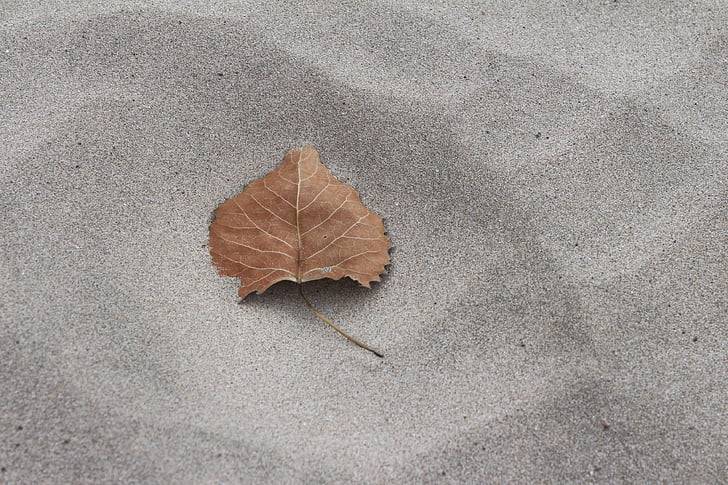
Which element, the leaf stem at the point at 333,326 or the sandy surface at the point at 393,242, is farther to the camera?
the leaf stem at the point at 333,326

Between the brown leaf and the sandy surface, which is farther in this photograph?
the brown leaf

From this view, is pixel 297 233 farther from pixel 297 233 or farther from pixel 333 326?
pixel 333 326

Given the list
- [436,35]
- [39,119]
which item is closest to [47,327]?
[39,119]

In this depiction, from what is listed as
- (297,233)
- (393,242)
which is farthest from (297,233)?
(393,242)

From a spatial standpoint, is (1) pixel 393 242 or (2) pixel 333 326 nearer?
(2) pixel 333 326

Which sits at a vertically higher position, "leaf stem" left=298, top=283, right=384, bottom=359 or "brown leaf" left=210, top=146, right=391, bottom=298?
"brown leaf" left=210, top=146, right=391, bottom=298
